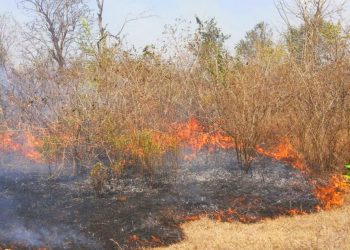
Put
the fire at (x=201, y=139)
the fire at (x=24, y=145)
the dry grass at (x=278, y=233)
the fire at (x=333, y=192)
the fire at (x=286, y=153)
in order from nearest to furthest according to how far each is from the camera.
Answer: the dry grass at (x=278, y=233) → the fire at (x=333, y=192) → the fire at (x=286, y=153) → the fire at (x=24, y=145) → the fire at (x=201, y=139)

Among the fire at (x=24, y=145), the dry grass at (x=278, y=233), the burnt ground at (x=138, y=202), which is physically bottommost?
the dry grass at (x=278, y=233)

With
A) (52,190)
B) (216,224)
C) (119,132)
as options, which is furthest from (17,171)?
(216,224)

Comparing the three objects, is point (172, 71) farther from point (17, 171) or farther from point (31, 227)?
point (31, 227)

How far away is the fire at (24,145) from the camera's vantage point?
7919 mm

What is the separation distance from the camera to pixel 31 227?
18.2 feet

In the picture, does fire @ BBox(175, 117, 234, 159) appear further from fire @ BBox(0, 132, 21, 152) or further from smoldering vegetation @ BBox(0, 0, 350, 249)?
fire @ BBox(0, 132, 21, 152)

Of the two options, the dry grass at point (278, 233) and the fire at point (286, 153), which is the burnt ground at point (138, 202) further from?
the dry grass at point (278, 233)

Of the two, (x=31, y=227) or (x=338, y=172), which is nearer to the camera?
(x=31, y=227)

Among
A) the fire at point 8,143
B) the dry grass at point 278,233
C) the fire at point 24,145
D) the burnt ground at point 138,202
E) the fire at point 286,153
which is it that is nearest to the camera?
the dry grass at point 278,233

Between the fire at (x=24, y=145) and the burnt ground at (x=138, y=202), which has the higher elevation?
the fire at (x=24, y=145)

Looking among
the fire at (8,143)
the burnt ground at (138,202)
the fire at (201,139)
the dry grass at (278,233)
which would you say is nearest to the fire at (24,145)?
the fire at (8,143)

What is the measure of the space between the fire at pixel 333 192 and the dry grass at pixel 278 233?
0.24 m

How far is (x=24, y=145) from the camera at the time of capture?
8.45 meters

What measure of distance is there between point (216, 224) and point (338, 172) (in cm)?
257
